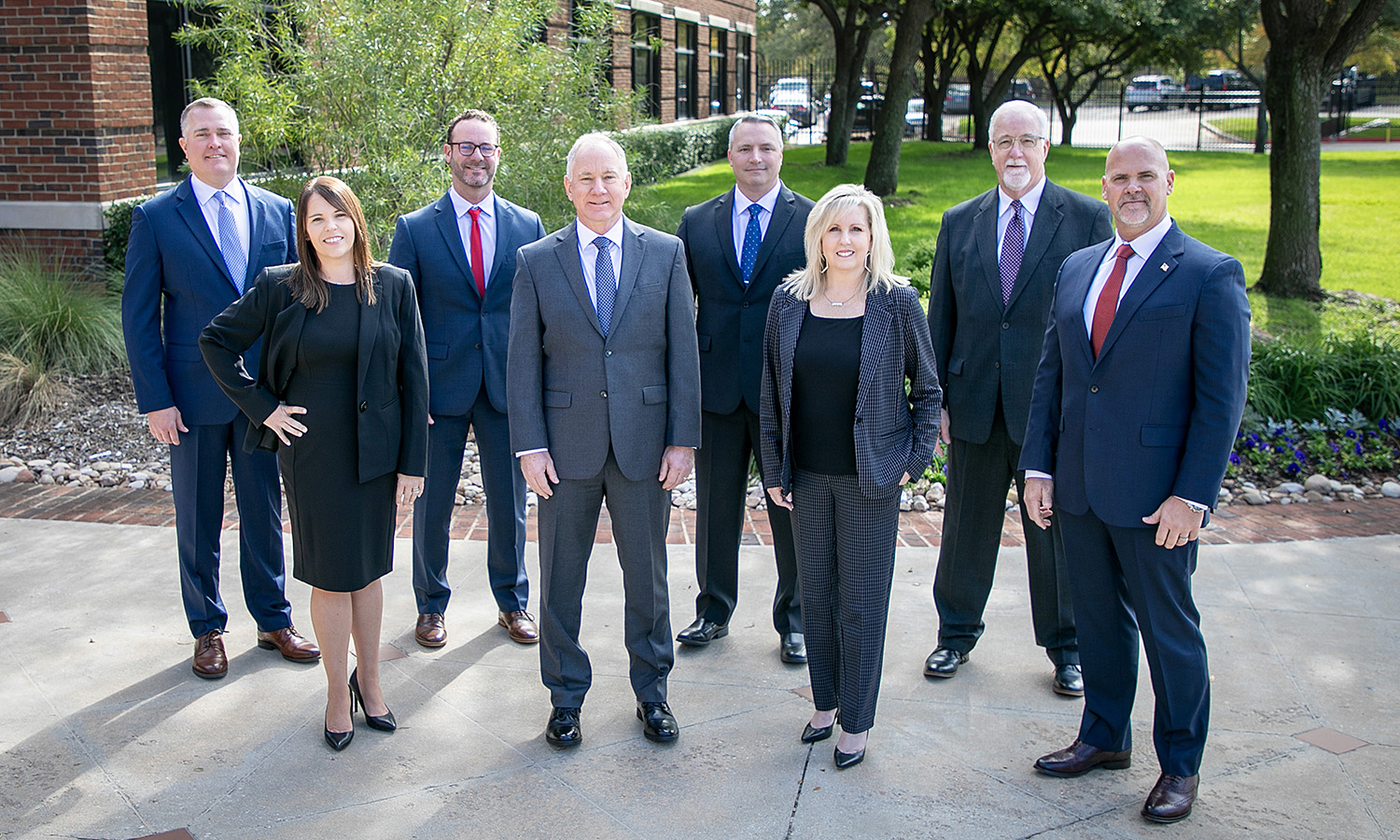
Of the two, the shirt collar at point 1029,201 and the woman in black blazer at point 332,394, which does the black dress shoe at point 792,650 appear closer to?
the woman in black blazer at point 332,394

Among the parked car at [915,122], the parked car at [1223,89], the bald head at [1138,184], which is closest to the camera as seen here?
the bald head at [1138,184]

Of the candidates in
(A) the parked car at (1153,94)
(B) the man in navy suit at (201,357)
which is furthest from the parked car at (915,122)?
(B) the man in navy suit at (201,357)

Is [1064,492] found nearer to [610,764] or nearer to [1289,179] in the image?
[610,764]

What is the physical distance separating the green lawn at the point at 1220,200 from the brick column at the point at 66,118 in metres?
4.54

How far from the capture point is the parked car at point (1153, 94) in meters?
49.9

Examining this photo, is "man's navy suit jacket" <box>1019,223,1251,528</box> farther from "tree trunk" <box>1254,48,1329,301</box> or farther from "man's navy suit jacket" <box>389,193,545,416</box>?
"tree trunk" <box>1254,48,1329,301</box>

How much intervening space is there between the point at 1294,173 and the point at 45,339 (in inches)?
430

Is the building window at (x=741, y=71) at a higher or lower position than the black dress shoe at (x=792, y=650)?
higher

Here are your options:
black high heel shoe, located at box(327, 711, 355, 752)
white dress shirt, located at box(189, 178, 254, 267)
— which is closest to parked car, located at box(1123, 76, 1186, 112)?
white dress shirt, located at box(189, 178, 254, 267)

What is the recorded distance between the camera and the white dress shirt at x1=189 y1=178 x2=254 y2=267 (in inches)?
175

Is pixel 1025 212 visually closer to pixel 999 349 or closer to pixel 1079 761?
pixel 999 349

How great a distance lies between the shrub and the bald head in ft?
23.9

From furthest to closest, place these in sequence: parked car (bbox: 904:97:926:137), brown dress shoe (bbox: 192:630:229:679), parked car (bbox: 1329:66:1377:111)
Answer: parked car (bbox: 1329:66:1377:111) < parked car (bbox: 904:97:926:137) < brown dress shoe (bbox: 192:630:229:679)

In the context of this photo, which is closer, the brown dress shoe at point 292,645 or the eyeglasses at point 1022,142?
the eyeglasses at point 1022,142
